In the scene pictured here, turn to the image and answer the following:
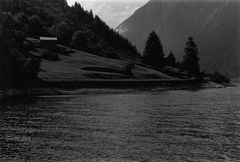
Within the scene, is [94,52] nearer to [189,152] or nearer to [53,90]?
[53,90]

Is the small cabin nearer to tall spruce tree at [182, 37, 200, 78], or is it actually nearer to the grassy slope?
the grassy slope

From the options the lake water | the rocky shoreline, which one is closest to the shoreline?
the rocky shoreline

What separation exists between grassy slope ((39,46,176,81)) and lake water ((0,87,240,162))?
5897 cm

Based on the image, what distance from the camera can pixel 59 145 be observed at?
131ft

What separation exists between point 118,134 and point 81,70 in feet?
329

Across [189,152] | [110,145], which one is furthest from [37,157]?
[189,152]

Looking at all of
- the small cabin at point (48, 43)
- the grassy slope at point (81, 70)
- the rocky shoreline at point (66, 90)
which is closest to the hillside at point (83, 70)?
the grassy slope at point (81, 70)

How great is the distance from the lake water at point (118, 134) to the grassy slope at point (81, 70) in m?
59.0

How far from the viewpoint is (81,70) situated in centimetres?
14438

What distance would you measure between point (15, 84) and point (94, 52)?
95.1 metres

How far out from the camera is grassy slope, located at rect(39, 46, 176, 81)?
129 metres

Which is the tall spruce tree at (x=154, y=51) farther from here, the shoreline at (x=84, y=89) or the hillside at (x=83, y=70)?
the shoreline at (x=84, y=89)

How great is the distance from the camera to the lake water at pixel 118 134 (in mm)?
35812

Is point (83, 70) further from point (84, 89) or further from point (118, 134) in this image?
point (118, 134)
